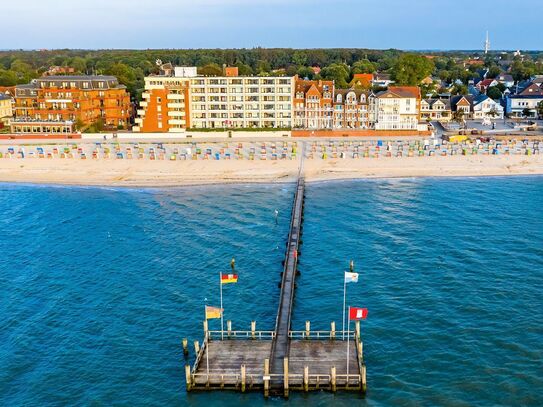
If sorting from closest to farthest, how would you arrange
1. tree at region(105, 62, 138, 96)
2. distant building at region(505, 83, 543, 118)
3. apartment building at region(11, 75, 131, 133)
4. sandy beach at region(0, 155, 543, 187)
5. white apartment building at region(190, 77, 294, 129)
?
1. sandy beach at region(0, 155, 543, 187)
2. apartment building at region(11, 75, 131, 133)
3. white apartment building at region(190, 77, 294, 129)
4. distant building at region(505, 83, 543, 118)
5. tree at region(105, 62, 138, 96)

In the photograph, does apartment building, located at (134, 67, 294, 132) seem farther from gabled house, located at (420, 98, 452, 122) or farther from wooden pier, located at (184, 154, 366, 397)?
wooden pier, located at (184, 154, 366, 397)

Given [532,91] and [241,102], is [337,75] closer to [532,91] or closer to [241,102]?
[532,91]

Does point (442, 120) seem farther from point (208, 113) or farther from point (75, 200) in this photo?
point (75, 200)

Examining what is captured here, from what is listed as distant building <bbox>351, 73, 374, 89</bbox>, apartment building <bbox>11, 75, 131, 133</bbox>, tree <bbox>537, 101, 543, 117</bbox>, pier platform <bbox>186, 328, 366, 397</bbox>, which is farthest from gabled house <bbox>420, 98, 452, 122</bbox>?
pier platform <bbox>186, 328, 366, 397</bbox>

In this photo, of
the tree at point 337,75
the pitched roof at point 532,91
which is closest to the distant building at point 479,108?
the pitched roof at point 532,91

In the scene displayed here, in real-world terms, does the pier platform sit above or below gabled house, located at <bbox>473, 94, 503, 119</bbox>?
below

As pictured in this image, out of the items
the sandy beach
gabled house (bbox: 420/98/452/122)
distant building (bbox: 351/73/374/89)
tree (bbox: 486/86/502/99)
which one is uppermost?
distant building (bbox: 351/73/374/89)
